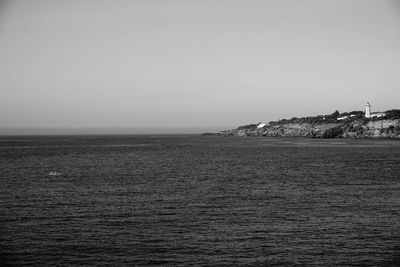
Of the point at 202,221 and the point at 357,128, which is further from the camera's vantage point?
the point at 357,128

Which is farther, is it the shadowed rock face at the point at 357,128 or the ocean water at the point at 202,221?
the shadowed rock face at the point at 357,128

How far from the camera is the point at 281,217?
31141 mm

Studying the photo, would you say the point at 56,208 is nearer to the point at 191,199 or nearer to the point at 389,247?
the point at 191,199

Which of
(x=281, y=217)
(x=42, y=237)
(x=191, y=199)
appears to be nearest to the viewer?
(x=42, y=237)

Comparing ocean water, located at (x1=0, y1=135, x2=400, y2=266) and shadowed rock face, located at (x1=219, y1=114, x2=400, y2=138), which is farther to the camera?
shadowed rock face, located at (x1=219, y1=114, x2=400, y2=138)

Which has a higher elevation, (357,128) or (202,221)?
(357,128)

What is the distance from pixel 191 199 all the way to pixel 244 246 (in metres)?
13.7

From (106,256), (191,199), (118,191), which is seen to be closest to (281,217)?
(191,199)

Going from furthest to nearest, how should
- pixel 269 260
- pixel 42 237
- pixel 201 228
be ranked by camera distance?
pixel 201 228
pixel 42 237
pixel 269 260

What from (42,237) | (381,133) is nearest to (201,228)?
(42,237)

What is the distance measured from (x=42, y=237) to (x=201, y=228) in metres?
9.08

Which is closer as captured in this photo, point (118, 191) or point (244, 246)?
point (244, 246)

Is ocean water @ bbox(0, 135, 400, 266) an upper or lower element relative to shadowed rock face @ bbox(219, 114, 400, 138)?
lower

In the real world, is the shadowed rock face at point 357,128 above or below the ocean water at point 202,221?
above
